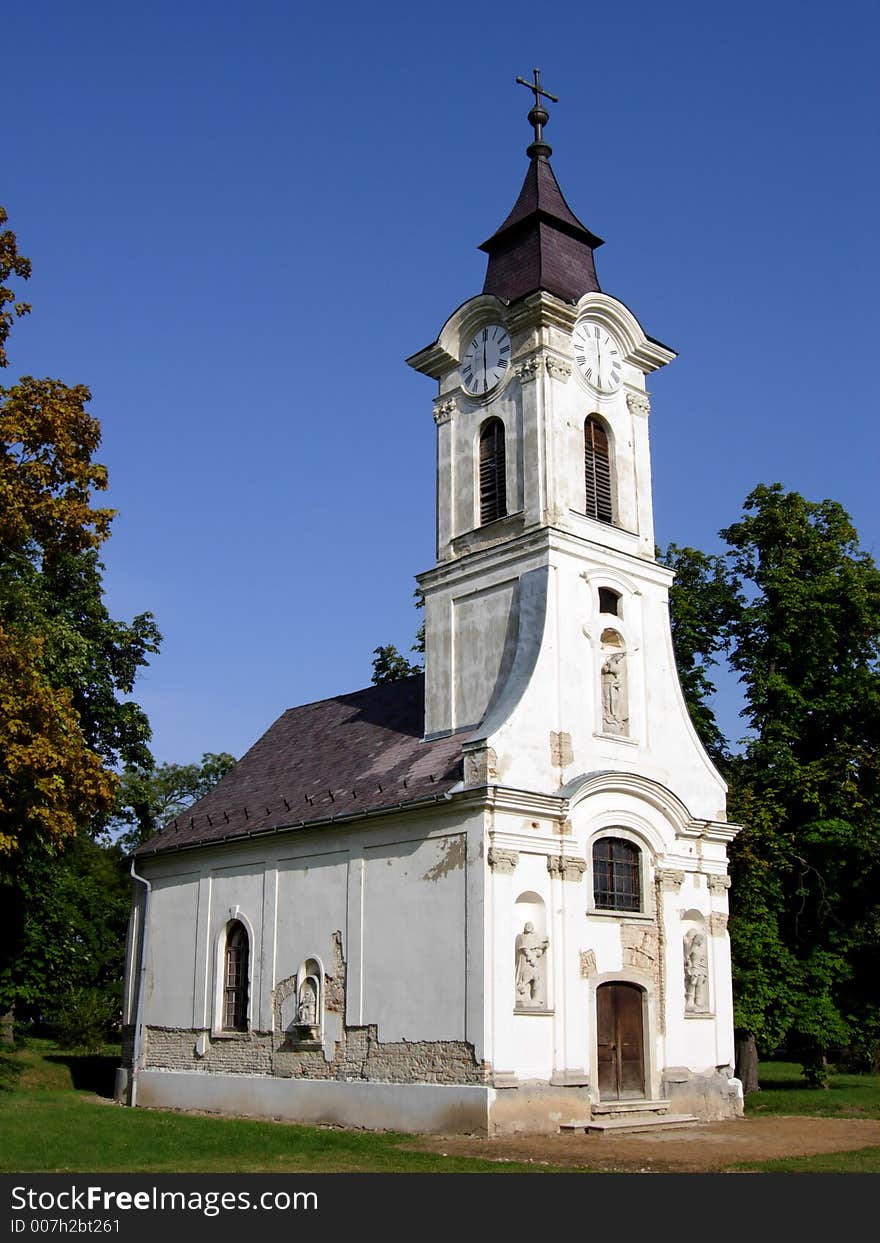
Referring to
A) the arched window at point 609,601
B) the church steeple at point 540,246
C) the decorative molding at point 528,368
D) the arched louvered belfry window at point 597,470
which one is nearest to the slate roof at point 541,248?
the church steeple at point 540,246

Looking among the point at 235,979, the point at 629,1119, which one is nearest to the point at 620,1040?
the point at 629,1119

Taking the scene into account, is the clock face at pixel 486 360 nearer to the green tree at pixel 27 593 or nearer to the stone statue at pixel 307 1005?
the green tree at pixel 27 593

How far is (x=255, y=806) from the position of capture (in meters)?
27.3

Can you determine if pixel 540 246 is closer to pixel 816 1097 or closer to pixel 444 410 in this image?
pixel 444 410

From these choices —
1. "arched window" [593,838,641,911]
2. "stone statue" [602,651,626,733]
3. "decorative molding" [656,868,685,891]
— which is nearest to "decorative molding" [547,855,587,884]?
"arched window" [593,838,641,911]

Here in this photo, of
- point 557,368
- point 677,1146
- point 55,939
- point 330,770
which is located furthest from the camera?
point 55,939

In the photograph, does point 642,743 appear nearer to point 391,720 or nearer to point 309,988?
point 391,720

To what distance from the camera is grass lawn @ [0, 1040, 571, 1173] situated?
15062 millimetres

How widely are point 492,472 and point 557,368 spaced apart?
253 cm

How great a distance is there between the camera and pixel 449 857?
2109 cm

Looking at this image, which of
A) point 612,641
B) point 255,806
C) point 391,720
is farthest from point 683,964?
point 255,806

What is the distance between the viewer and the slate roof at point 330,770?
23359 mm
